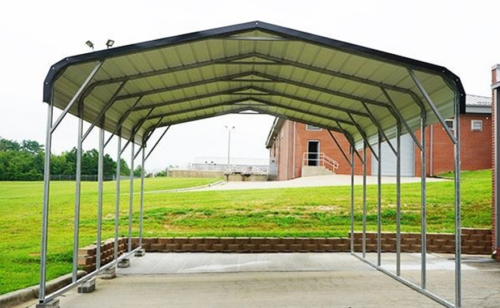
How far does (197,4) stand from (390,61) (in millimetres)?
7707

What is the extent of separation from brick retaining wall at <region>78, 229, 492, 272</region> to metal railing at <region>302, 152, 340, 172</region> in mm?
17908

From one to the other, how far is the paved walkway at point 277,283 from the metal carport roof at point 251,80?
301 cm

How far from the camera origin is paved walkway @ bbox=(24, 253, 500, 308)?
831 cm

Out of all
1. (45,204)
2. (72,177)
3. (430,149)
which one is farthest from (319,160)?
(45,204)

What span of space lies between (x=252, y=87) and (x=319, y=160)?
69.3 feet

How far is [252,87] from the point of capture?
1209 centimetres

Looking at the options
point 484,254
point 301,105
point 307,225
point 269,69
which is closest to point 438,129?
point 307,225

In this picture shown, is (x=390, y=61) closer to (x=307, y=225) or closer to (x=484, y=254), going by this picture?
(x=484, y=254)

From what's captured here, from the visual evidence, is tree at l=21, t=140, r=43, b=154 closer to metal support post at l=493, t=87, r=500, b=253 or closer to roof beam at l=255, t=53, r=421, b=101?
metal support post at l=493, t=87, r=500, b=253

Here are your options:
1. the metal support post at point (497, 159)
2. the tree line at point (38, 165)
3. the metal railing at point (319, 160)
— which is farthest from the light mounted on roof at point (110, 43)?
the metal railing at point (319, 160)

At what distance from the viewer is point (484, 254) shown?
14086mm

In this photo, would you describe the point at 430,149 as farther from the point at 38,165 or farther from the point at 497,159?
the point at 38,165

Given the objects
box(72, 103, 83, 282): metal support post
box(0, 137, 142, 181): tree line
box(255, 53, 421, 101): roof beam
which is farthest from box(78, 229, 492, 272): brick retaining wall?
box(0, 137, 142, 181): tree line

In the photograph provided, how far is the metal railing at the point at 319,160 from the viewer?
32719 mm
